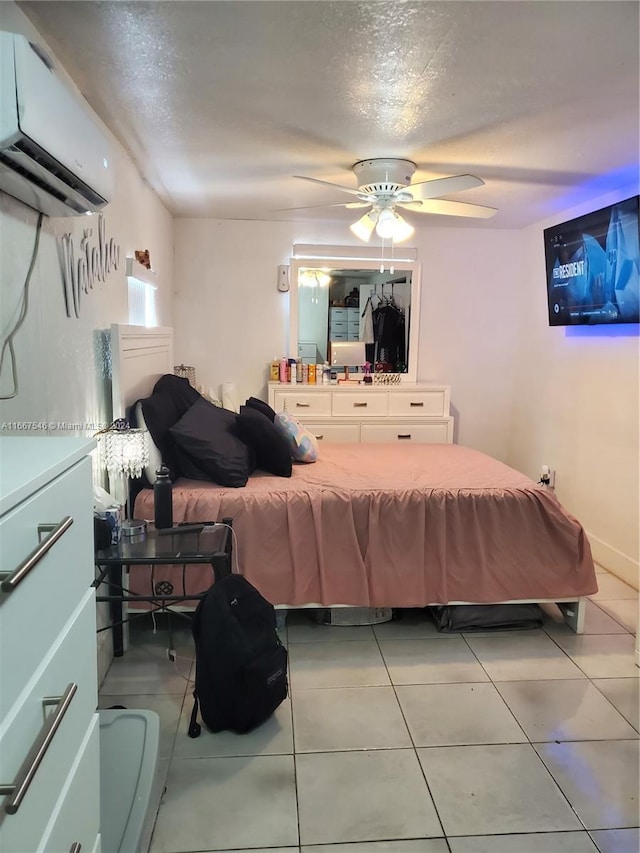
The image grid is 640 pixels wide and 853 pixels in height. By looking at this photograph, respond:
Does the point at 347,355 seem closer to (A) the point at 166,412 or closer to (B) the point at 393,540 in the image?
(A) the point at 166,412

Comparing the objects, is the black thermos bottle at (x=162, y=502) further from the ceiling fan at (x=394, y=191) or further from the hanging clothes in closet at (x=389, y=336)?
the hanging clothes in closet at (x=389, y=336)

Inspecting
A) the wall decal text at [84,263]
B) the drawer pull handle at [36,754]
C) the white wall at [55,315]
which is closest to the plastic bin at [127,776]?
the drawer pull handle at [36,754]

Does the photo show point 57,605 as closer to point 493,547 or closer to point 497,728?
point 497,728

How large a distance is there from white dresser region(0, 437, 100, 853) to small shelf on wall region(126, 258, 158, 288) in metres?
1.93

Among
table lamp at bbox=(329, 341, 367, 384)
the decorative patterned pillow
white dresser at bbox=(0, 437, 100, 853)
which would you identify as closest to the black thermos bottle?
the decorative patterned pillow

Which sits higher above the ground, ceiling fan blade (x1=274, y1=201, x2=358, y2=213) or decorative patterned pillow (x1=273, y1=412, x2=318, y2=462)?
ceiling fan blade (x1=274, y1=201, x2=358, y2=213)

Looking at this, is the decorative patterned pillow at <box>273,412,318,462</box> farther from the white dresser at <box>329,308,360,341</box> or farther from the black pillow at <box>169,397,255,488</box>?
the white dresser at <box>329,308,360,341</box>

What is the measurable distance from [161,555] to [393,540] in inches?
41.3

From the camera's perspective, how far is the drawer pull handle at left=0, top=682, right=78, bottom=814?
0.72m

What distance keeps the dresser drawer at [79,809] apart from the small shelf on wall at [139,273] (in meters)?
2.21

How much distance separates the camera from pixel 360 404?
4.27 metres

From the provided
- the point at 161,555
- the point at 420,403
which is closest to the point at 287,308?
the point at 420,403

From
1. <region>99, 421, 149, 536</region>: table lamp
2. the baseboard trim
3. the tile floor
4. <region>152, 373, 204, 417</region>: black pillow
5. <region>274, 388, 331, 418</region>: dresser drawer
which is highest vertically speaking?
<region>152, 373, 204, 417</region>: black pillow

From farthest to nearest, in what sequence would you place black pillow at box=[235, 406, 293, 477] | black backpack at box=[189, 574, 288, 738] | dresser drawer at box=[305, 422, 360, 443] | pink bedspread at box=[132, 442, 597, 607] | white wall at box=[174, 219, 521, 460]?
1. white wall at box=[174, 219, 521, 460]
2. dresser drawer at box=[305, 422, 360, 443]
3. black pillow at box=[235, 406, 293, 477]
4. pink bedspread at box=[132, 442, 597, 607]
5. black backpack at box=[189, 574, 288, 738]
